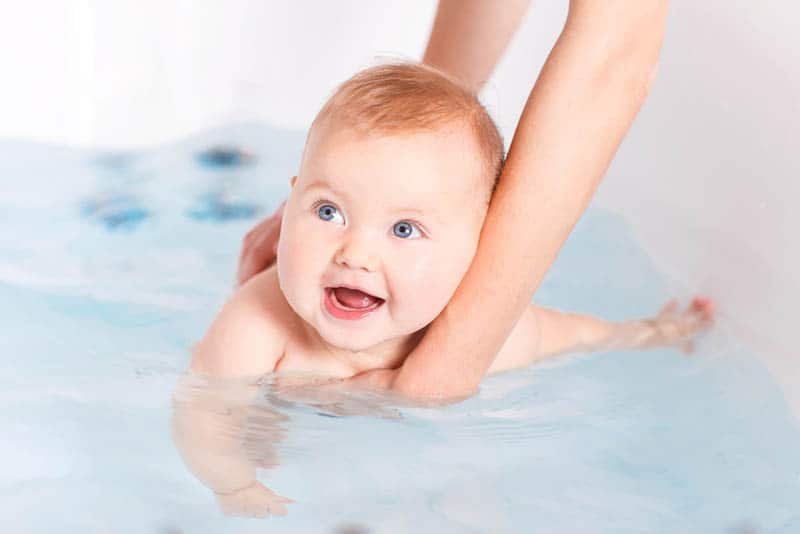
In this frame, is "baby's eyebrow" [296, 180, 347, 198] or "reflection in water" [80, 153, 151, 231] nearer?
"baby's eyebrow" [296, 180, 347, 198]

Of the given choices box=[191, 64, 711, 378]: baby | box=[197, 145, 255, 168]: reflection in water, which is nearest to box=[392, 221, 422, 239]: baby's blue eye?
box=[191, 64, 711, 378]: baby

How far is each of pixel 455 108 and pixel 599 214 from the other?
0.88 m

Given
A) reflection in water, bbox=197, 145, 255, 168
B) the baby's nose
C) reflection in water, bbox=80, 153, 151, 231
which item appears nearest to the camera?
the baby's nose

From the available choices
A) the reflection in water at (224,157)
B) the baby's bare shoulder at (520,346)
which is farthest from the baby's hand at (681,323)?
the reflection in water at (224,157)

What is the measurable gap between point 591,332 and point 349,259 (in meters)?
0.53

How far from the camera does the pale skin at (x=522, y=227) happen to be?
1227 millimetres

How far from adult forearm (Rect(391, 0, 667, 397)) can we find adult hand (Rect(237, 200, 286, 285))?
0.37 m

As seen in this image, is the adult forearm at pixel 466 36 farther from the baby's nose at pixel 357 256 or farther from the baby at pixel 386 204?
the baby's nose at pixel 357 256

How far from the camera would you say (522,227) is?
1246 millimetres

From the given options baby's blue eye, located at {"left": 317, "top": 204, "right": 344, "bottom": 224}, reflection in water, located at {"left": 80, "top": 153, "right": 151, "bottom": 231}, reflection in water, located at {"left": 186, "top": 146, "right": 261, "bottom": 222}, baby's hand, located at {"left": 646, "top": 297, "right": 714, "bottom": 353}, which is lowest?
reflection in water, located at {"left": 80, "top": 153, "right": 151, "bottom": 231}

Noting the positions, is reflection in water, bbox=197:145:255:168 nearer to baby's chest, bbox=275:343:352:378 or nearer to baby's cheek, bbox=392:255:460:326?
baby's chest, bbox=275:343:352:378

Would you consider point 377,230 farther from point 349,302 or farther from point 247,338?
point 247,338

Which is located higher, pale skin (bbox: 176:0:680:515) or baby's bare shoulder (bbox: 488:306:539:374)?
→ pale skin (bbox: 176:0:680:515)

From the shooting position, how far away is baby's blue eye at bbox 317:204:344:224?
1.24 metres
